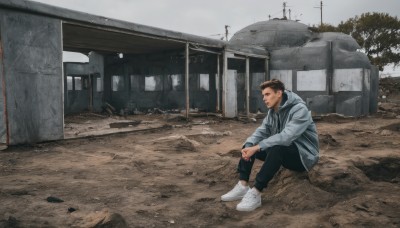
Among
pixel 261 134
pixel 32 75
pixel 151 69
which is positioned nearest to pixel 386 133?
pixel 261 134

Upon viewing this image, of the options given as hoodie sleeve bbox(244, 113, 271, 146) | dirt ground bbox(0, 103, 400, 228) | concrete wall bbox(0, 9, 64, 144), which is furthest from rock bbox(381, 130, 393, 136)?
concrete wall bbox(0, 9, 64, 144)

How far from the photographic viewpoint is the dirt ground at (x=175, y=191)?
3701 millimetres

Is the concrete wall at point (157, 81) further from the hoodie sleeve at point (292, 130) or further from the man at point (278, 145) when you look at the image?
the hoodie sleeve at point (292, 130)

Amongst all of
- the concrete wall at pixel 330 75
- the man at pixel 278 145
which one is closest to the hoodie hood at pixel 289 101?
the man at pixel 278 145

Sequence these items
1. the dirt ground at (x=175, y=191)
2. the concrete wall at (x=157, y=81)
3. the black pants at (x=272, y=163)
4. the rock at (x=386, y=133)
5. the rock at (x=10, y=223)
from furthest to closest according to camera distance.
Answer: the concrete wall at (x=157, y=81) < the rock at (x=386, y=133) < the black pants at (x=272, y=163) < the dirt ground at (x=175, y=191) < the rock at (x=10, y=223)

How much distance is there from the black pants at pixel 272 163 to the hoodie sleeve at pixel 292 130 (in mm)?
80

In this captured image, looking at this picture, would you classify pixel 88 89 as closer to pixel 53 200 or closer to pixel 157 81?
pixel 157 81

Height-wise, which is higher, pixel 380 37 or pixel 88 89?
pixel 380 37

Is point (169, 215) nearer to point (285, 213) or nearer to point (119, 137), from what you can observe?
point (285, 213)

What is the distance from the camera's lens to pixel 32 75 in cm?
884

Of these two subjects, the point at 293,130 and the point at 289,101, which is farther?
the point at 289,101

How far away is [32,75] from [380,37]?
123 ft

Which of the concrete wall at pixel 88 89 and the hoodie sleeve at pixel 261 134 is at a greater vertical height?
the concrete wall at pixel 88 89

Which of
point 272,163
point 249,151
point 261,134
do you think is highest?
point 261,134
